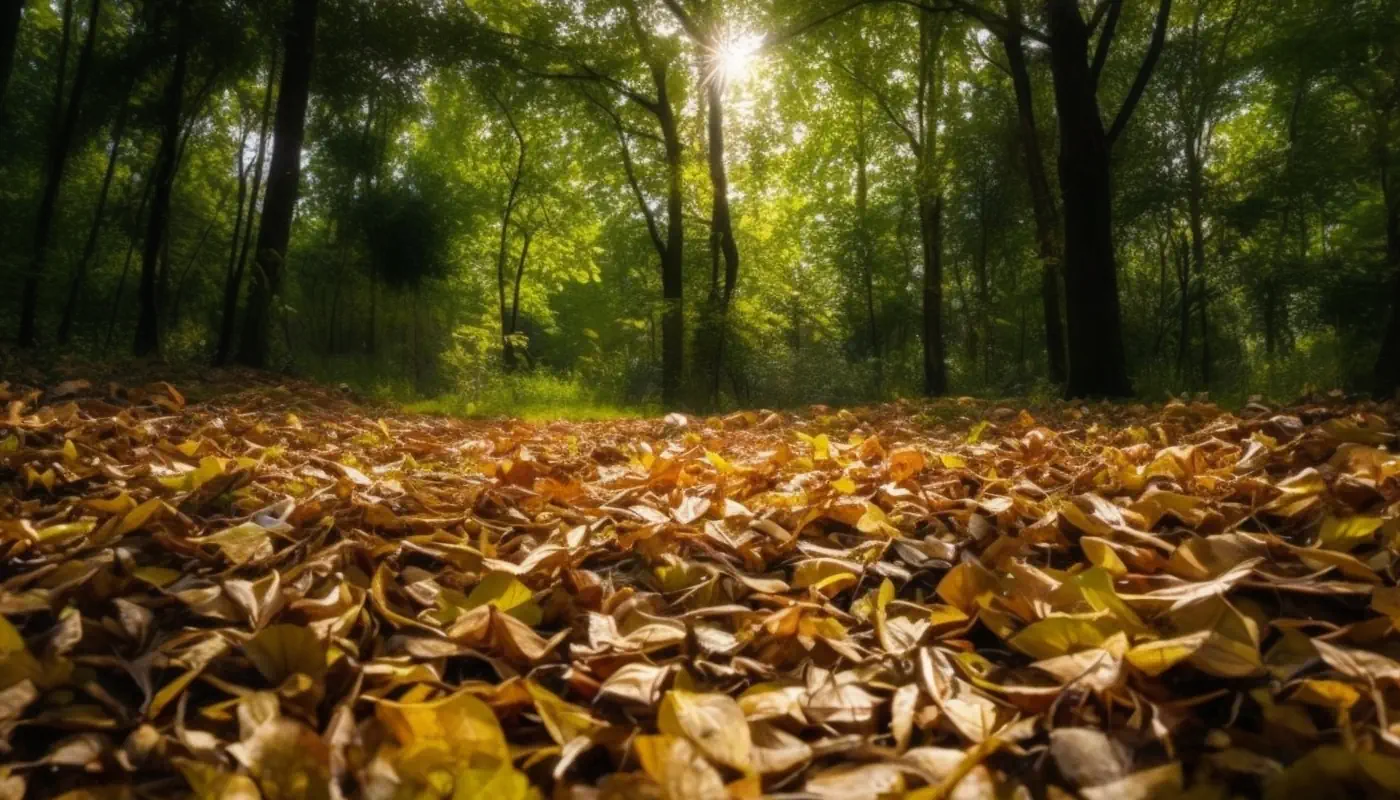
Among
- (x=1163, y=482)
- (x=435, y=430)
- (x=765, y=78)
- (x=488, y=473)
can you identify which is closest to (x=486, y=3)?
(x=765, y=78)

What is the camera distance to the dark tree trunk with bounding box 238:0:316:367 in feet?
23.0

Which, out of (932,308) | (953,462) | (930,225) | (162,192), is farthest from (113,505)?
(930,225)

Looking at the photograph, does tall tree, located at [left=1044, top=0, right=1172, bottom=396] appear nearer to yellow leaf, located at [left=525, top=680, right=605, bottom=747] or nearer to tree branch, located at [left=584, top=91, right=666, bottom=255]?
yellow leaf, located at [left=525, top=680, right=605, bottom=747]

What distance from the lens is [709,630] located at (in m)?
1.00

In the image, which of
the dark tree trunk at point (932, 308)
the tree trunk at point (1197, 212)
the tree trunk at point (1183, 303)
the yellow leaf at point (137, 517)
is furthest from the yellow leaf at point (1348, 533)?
the tree trunk at point (1197, 212)

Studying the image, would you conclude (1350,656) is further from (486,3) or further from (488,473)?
(486,3)

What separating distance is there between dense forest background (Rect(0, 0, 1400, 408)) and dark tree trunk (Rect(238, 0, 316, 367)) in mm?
35

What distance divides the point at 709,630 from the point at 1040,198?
10025mm

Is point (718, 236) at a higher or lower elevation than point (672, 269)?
higher

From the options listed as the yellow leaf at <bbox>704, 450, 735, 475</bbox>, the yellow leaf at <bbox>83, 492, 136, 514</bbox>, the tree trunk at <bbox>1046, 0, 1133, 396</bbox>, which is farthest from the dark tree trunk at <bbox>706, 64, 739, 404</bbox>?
the yellow leaf at <bbox>83, 492, 136, 514</bbox>

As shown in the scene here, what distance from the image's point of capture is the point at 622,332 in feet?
103

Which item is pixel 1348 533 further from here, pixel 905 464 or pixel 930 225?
pixel 930 225

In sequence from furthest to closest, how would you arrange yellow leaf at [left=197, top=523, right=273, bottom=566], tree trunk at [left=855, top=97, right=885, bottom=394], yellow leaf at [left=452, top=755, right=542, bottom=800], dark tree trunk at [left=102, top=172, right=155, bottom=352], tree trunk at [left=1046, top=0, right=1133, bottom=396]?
tree trunk at [left=855, top=97, right=885, bottom=394] < dark tree trunk at [left=102, top=172, right=155, bottom=352] < tree trunk at [left=1046, top=0, right=1133, bottom=396] < yellow leaf at [left=197, top=523, right=273, bottom=566] < yellow leaf at [left=452, top=755, right=542, bottom=800]

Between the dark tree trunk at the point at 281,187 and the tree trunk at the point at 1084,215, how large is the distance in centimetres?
683
